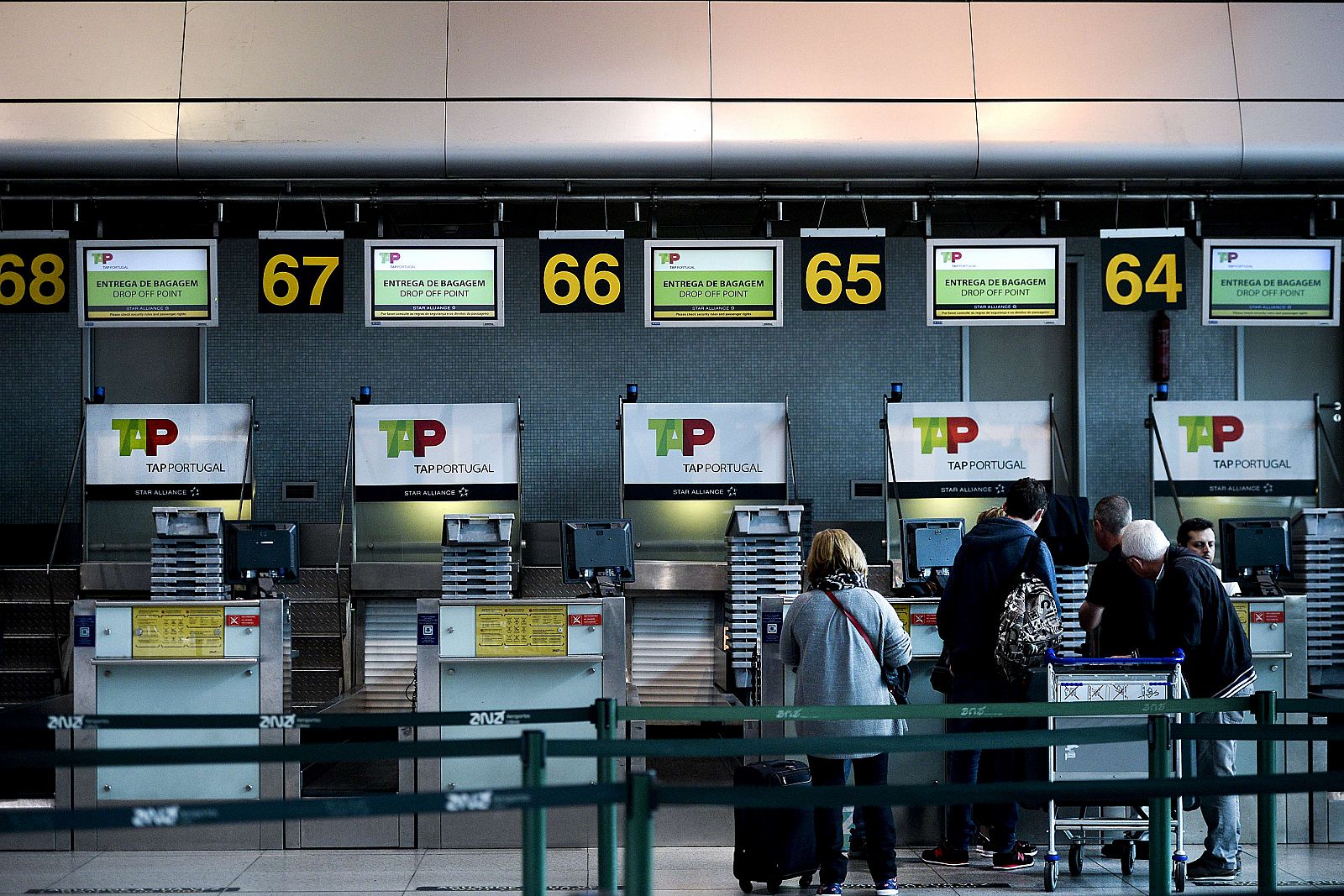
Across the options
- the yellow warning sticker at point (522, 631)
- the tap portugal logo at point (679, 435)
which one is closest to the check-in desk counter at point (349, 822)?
the yellow warning sticker at point (522, 631)

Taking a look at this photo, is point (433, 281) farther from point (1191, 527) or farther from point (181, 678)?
point (1191, 527)

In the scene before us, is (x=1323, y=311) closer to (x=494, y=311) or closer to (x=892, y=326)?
(x=892, y=326)

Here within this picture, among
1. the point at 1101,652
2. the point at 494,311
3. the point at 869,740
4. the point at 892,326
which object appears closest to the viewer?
the point at 869,740

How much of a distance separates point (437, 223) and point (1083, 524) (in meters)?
4.79

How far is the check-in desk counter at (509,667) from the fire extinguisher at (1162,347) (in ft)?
18.9

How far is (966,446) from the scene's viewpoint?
8695mm

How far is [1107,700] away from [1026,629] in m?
0.45

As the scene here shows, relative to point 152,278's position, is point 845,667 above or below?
below

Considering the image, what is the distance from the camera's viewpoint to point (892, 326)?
9.86 m

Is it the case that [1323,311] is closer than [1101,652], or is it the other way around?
[1101,652]

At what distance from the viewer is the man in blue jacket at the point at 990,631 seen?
5.19 meters

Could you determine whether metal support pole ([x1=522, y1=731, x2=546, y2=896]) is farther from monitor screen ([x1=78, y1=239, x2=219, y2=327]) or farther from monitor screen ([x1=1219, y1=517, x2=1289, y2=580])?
monitor screen ([x1=1219, y1=517, x2=1289, y2=580])

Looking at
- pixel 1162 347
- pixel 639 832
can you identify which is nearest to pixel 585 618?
pixel 639 832

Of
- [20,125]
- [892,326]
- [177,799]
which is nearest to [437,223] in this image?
[20,125]
